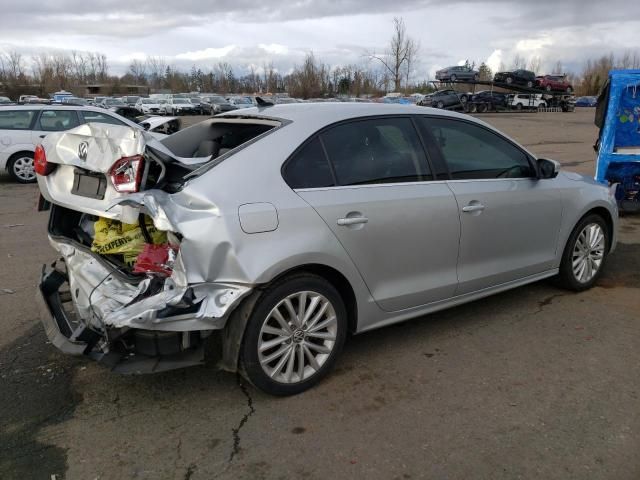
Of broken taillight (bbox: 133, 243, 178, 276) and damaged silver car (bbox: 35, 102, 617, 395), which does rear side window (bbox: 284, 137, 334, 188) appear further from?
broken taillight (bbox: 133, 243, 178, 276)

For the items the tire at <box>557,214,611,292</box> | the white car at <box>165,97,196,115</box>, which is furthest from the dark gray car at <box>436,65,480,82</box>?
the tire at <box>557,214,611,292</box>

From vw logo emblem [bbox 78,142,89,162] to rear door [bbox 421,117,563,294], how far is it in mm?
2244

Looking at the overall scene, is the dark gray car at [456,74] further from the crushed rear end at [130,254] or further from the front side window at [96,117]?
the crushed rear end at [130,254]

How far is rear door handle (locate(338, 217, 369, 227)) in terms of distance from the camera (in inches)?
130

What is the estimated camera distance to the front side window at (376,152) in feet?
11.4

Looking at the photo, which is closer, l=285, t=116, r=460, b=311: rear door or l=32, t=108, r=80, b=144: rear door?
l=285, t=116, r=460, b=311: rear door

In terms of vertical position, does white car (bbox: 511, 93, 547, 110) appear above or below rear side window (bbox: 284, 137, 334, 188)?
above

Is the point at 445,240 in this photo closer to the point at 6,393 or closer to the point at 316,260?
the point at 316,260

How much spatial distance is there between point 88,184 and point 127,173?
16.1 inches

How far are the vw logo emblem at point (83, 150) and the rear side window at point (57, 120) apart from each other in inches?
344

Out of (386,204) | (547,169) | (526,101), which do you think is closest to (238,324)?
(386,204)

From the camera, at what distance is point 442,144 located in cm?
400

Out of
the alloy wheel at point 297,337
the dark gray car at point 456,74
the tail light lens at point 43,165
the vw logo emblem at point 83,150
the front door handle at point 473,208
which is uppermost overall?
the dark gray car at point 456,74

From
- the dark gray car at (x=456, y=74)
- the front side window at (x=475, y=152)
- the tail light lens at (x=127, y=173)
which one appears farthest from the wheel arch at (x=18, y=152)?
the dark gray car at (x=456, y=74)
